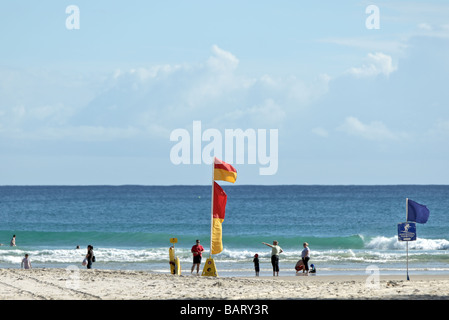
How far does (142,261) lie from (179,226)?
30.4 m

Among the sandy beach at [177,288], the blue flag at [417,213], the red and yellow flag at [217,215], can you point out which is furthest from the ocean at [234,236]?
the blue flag at [417,213]

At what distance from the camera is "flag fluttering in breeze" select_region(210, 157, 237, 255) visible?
22453 millimetres

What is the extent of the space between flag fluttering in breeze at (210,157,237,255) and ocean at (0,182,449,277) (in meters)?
5.00

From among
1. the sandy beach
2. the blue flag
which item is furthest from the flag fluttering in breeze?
the blue flag

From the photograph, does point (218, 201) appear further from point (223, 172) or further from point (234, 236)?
point (234, 236)

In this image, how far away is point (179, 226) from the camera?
215ft

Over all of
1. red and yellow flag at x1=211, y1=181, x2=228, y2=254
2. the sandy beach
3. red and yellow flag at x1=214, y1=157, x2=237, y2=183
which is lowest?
the sandy beach

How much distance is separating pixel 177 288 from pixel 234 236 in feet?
111

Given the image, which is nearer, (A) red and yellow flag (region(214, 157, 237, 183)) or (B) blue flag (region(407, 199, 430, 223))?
(B) blue flag (region(407, 199, 430, 223))

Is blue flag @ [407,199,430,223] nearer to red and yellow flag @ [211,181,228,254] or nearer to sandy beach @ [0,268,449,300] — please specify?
sandy beach @ [0,268,449,300]

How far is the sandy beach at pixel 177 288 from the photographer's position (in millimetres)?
17484
